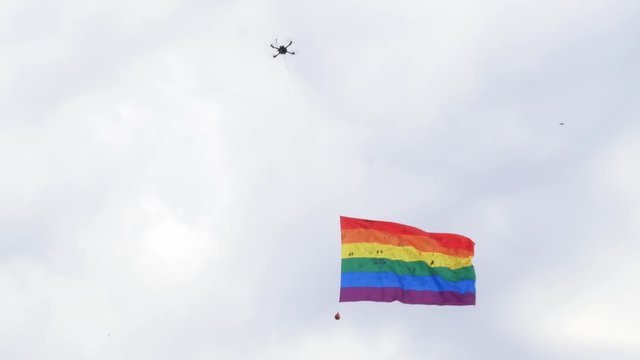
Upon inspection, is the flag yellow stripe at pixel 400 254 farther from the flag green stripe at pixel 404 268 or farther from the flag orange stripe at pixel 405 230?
the flag orange stripe at pixel 405 230

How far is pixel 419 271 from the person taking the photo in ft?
233

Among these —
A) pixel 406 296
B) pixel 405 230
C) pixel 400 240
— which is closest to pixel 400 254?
pixel 400 240

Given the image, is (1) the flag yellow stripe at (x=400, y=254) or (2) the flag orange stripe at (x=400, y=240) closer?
(1) the flag yellow stripe at (x=400, y=254)

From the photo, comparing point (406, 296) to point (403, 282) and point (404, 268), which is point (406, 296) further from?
point (404, 268)

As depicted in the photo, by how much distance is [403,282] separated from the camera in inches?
2768

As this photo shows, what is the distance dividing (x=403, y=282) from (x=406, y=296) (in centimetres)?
112

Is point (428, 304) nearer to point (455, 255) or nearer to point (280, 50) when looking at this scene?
point (455, 255)

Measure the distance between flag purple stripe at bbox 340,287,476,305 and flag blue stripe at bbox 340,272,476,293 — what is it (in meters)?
0.31

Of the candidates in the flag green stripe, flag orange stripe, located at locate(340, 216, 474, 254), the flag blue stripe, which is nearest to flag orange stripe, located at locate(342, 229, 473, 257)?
flag orange stripe, located at locate(340, 216, 474, 254)

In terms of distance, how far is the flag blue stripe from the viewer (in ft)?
223

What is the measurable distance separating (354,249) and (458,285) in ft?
31.4


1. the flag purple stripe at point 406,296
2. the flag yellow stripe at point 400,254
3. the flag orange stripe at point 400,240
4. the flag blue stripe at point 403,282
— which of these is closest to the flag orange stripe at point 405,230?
the flag orange stripe at point 400,240

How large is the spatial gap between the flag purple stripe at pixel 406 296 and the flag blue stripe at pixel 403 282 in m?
Result: 0.31

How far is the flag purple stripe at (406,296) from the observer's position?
67.6 m
